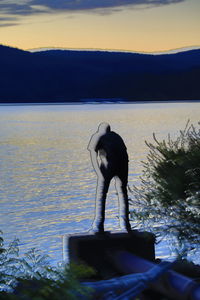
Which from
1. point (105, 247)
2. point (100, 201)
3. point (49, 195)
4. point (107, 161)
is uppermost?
point (49, 195)

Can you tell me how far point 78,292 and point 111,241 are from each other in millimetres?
4144

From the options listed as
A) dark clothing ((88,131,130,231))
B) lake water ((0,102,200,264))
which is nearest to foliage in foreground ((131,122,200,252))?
dark clothing ((88,131,130,231))

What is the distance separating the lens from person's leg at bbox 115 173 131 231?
6.86m

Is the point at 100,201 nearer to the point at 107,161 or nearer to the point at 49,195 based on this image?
the point at 107,161

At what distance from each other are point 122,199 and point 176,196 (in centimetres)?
71

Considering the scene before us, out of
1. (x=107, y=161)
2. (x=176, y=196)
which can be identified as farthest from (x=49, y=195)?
(x=107, y=161)

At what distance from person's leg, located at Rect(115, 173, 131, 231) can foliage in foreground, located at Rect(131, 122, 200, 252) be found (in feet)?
1.51

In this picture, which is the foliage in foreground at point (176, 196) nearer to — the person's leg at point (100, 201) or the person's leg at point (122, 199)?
the person's leg at point (122, 199)

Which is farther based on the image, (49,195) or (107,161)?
(49,195)

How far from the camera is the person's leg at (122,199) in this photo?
6.86m

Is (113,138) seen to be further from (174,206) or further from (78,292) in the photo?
(78,292)

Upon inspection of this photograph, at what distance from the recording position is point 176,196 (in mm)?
7488

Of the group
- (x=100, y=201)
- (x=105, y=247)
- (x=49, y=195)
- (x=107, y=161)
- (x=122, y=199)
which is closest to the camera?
(x=105, y=247)

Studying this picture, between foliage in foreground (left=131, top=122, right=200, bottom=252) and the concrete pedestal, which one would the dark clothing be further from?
foliage in foreground (left=131, top=122, right=200, bottom=252)
